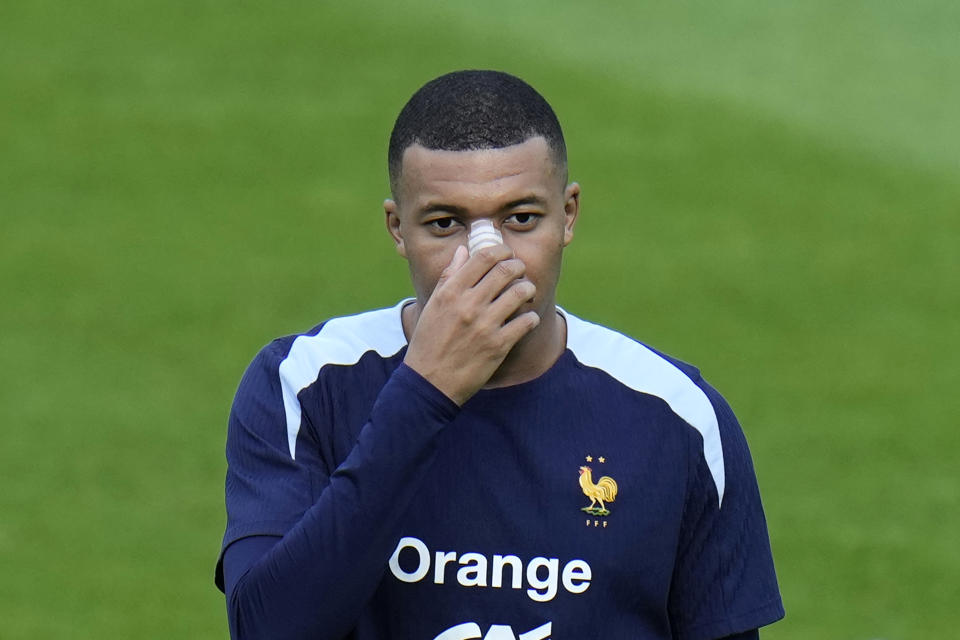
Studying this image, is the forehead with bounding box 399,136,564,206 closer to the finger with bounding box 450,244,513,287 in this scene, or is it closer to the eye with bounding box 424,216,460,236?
the eye with bounding box 424,216,460,236

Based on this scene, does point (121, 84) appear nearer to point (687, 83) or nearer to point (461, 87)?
point (687, 83)

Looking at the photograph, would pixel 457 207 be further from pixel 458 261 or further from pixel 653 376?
pixel 653 376

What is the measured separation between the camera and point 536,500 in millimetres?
3236

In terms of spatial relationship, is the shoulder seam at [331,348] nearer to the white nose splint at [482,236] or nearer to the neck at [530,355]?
the neck at [530,355]

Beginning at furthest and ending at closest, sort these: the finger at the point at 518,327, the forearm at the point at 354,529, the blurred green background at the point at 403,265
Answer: the blurred green background at the point at 403,265, the finger at the point at 518,327, the forearm at the point at 354,529

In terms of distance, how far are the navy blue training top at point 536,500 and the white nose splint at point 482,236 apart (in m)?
0.32

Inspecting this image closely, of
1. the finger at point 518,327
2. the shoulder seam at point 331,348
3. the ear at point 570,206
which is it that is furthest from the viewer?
the ear at point 570,206

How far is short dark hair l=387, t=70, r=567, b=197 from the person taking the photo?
322cm

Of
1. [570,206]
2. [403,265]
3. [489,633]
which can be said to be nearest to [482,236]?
[570,206]

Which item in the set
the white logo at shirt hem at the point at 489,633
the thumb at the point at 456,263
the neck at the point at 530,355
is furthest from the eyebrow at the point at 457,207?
the white logo at shirt hem at the point at 489,633

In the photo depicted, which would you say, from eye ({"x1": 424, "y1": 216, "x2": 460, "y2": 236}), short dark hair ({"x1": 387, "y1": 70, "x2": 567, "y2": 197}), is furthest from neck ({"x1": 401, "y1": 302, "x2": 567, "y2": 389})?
short dark hair ({"x1": 387, "y1": 70, "x2": 567, "y2": 197})

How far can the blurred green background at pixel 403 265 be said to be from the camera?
25.5 ft

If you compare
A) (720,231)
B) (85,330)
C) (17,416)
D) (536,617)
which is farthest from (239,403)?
(720,231)

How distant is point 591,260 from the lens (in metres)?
10.4
